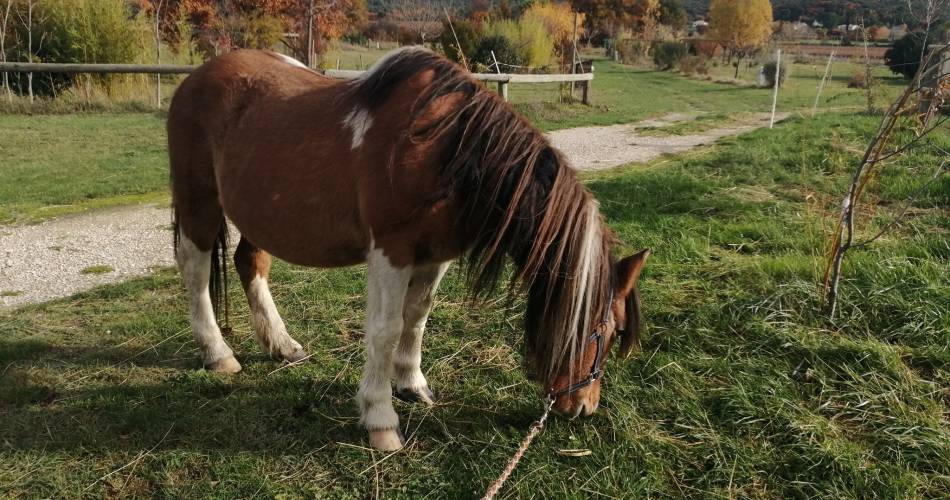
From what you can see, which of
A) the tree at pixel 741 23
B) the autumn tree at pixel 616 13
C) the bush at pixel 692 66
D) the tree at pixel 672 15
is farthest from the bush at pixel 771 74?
the tree at pixel 672 15

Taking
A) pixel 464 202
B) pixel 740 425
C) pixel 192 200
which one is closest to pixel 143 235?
pixel 192 200

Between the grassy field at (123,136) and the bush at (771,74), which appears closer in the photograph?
the grassy field at (123,136)

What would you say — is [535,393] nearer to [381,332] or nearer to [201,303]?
[381,332]

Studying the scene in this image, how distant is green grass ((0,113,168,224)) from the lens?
648 cm

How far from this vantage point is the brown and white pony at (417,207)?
7.31 feet

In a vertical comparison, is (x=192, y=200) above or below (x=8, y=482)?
above

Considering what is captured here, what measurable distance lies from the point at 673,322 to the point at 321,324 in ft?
7.19

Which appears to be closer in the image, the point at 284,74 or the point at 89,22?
the point at 284,74

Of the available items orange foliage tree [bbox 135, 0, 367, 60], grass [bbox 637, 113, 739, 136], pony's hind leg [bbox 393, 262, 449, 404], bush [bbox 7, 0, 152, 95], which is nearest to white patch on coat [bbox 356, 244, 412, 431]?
pony's hind leg [bbox 393, 262, 449, 404]

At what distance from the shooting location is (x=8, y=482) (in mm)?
2355

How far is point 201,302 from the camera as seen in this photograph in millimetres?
3324

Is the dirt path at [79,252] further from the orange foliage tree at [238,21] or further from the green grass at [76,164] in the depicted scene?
the orange foliage tree at [238,21]

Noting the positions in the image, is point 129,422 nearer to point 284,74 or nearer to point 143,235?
point 284,74

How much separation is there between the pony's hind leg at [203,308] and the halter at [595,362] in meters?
1.95
